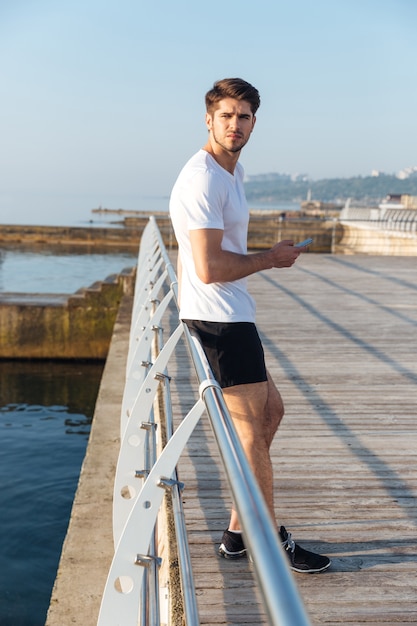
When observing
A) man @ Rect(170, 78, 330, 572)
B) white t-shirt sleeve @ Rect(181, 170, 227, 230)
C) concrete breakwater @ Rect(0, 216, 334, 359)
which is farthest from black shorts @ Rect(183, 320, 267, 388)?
concrete breakwater @ Rect(0, 216, 334, 359)

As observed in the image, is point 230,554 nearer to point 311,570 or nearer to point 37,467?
point 311,570

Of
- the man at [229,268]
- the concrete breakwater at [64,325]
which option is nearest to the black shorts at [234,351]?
the man at [229,268]

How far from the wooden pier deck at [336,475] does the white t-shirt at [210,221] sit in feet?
3.39

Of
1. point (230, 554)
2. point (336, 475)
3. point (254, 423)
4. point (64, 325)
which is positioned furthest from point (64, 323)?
point (254, 423)

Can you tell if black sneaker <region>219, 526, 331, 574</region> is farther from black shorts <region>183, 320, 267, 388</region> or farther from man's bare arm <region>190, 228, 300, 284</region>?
man's bare arm <region>190, 228, 300, 284</region>

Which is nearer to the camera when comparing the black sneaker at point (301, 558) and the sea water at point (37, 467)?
the black sneaker at point (301, 558)

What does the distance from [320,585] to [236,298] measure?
1.17 meters

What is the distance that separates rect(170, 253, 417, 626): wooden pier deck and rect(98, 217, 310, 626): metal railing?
29 centimetres

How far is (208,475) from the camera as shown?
374 centimetres

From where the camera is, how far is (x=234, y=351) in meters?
2.66

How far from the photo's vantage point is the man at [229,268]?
2484 millimetres

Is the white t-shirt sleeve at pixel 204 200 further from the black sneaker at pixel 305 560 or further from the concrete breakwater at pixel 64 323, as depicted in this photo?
the concrete breakwater at pixel 64 323

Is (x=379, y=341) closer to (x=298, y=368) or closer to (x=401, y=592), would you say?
(x=298, y=368)

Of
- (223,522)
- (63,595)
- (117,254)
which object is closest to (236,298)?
(223,522)
